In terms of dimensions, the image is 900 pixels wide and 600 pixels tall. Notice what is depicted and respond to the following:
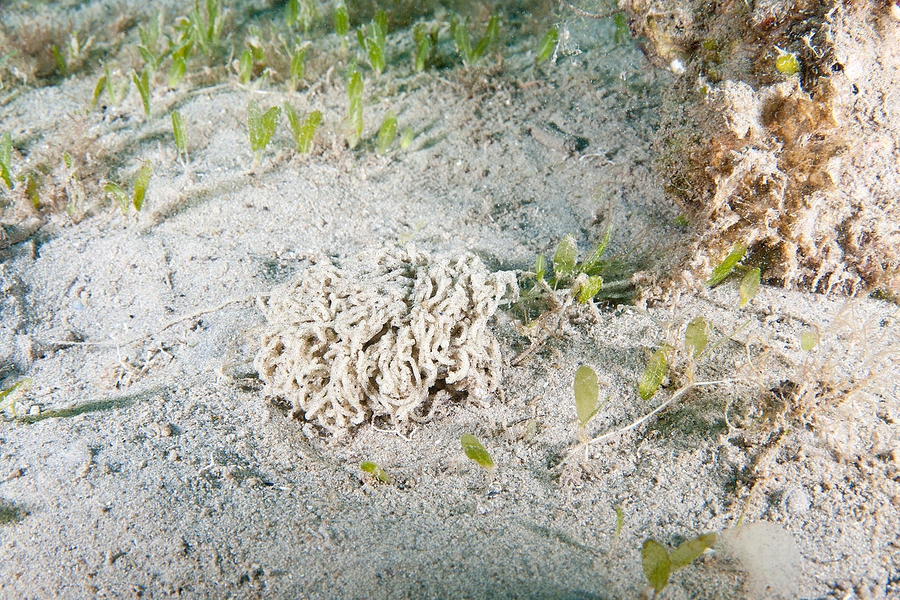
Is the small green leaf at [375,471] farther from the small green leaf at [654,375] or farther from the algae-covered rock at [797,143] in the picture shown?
the algae-covered rock at [797,143]

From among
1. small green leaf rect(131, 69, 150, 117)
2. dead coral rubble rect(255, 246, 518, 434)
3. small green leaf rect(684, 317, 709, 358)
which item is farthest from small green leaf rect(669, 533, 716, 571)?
small green leaf rect(131, 69, 150, 117)

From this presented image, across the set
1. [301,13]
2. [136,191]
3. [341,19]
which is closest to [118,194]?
[136,191]

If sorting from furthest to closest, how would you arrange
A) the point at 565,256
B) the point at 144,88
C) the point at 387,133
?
the point at 144,88 < the point at 387,133 < the point at 565,256

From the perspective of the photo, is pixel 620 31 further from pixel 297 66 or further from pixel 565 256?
pixel 297 66

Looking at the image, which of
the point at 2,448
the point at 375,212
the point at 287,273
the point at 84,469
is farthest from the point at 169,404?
the point at 375,212

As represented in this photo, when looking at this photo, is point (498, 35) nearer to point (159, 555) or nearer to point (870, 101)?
point (870, 101)

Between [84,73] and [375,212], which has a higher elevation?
[84,73]
